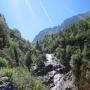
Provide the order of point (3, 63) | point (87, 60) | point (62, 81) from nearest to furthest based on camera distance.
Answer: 1. point (3, 63)
2. point (87, 60)
3. point (62, 81)

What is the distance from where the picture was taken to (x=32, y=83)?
44.9 m

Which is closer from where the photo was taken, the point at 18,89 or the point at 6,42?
the point at 18,89

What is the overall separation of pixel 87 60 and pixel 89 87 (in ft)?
32.2

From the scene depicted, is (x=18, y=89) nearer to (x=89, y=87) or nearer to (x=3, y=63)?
(x=3, y=63)

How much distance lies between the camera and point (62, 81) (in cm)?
9025

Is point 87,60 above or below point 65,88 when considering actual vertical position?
above

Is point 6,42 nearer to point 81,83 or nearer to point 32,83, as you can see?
point 81,83

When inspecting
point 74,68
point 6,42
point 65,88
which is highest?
point 6,42

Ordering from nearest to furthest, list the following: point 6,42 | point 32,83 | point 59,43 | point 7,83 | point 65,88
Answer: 1. point 7,83
2. point 32,83
3. point 65,88
4. point 6,42
5. point 59,43

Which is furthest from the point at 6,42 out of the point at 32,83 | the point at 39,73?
the point at 32,83

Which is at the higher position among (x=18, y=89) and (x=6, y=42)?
(x=6, y=42)

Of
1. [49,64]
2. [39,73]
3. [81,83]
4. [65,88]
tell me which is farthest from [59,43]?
[81,83]

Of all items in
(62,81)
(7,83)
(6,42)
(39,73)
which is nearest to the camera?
(7,83)

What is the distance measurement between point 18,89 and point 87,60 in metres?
36.1
